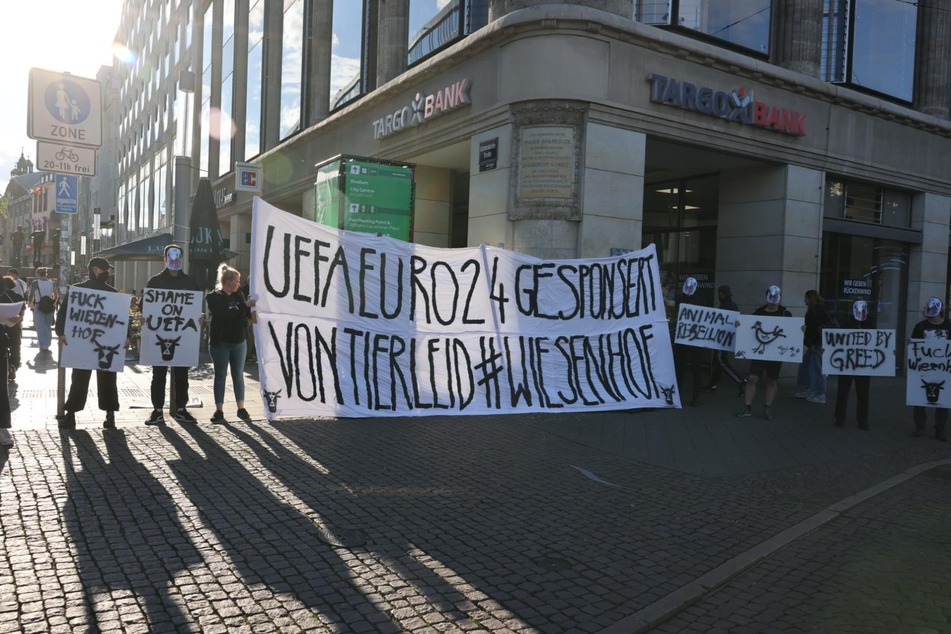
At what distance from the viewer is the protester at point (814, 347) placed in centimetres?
1195

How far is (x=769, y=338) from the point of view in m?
10.1

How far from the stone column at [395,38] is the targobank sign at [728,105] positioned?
22.5ft

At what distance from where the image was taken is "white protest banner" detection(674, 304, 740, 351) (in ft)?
34.5

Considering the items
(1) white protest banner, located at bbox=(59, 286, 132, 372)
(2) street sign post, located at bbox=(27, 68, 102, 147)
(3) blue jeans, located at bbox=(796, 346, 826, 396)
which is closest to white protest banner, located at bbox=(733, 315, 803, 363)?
(3) blue jeans, located at bbox=(796, 346, 826, 396)

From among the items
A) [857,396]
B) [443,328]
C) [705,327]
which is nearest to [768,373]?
[705,327]

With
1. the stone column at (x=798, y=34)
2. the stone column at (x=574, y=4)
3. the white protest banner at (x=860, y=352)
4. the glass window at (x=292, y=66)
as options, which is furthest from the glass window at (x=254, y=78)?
the white protest banner at (x=860, y=352)

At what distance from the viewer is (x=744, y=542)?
5043mm

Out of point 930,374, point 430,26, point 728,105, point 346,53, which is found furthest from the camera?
point 346,53

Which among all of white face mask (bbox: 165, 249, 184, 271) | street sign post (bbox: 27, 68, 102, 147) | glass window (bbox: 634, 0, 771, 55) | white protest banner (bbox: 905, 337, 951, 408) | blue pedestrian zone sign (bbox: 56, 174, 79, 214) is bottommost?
white protest banner (bbox: 905, 337, 951, 408)

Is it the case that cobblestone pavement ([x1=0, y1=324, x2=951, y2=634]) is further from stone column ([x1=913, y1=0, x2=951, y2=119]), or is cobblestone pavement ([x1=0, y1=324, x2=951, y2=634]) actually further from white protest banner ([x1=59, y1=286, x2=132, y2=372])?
stone column ([x1=913, y1=0, x2=951, y2=119])

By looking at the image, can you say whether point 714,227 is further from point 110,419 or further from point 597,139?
point 110,419

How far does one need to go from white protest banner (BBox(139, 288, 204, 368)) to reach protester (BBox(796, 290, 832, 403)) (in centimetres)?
945

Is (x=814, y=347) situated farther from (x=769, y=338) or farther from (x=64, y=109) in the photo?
(x=64, y=109)

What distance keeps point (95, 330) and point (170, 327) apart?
2.46ft
